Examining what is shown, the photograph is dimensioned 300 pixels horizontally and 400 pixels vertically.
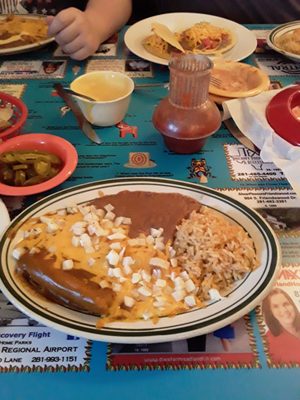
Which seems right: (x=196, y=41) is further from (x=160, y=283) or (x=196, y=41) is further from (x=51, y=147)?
(x=160, y=283)

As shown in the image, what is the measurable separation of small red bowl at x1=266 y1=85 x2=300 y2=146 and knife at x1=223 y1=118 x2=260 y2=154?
70 mm

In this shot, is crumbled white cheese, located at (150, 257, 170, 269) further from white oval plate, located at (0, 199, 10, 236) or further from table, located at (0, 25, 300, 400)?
white oval plate, located at (0, 199, 10, 236)

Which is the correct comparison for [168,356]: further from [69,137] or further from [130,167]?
[69,137]

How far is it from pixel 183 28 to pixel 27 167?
0.98m

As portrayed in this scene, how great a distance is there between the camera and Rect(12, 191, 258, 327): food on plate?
844mm

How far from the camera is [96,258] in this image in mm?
904

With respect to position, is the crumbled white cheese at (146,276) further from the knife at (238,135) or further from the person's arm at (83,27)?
the person's arm at (83,27)

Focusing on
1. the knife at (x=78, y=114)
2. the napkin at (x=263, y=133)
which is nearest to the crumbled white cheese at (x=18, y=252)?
the knife at (x=78, y=114)

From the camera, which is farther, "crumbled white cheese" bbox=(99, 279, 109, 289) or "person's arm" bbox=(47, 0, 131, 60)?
"person's arm" bbox=(47, 0, 131, 60)

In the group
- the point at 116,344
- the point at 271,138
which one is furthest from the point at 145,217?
the point at 271,138

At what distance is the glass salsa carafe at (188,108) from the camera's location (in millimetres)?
1206

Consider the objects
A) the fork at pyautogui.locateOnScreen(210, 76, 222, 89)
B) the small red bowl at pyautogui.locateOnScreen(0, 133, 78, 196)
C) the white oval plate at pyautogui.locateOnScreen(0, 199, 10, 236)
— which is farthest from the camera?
the fork at pyautogui.locateOnScreen(210, 76, 222, 89)

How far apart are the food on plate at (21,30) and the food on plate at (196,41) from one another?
0.37 metres

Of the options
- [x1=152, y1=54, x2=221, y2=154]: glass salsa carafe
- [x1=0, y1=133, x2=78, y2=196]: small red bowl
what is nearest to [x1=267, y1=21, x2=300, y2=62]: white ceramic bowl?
[x1=152, y1=54, x2=221, y2=154]: glass salsa carafe
